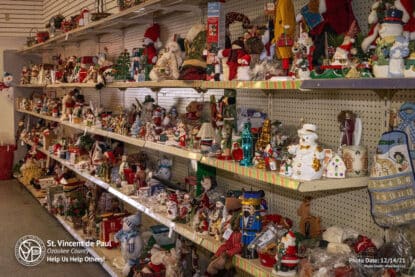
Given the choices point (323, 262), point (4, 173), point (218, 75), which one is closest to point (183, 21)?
point (218, 75)

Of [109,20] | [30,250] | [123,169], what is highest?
[109,20]

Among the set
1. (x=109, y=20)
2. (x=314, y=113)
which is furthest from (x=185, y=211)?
(x=109, y=20)

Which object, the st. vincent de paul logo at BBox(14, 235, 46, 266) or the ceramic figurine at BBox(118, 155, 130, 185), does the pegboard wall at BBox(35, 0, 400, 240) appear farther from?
the st. vincent de paul logo at BBox(14, 235, 46, 266)

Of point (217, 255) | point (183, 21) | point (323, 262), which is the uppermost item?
point (183, 21)

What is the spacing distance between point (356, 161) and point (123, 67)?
2860mm

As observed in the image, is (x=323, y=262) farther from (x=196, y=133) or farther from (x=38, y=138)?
(x=38, y=138)

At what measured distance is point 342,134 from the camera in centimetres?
229

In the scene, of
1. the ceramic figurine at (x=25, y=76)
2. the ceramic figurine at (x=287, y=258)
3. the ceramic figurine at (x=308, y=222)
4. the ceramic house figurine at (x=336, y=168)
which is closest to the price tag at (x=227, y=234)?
the ceramic figurine at (x=308, y=222)

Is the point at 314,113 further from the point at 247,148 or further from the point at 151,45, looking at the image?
the point at 151,45

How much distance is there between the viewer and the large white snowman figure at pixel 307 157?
2.12 metres

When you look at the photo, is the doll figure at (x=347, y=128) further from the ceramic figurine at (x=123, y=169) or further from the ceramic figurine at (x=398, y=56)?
the ceramic figurine at (x=123, y=169)

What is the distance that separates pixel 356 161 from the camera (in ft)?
7.09

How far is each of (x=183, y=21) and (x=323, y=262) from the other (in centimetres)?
249

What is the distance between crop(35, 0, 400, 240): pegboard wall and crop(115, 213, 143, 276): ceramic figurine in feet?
1.80
